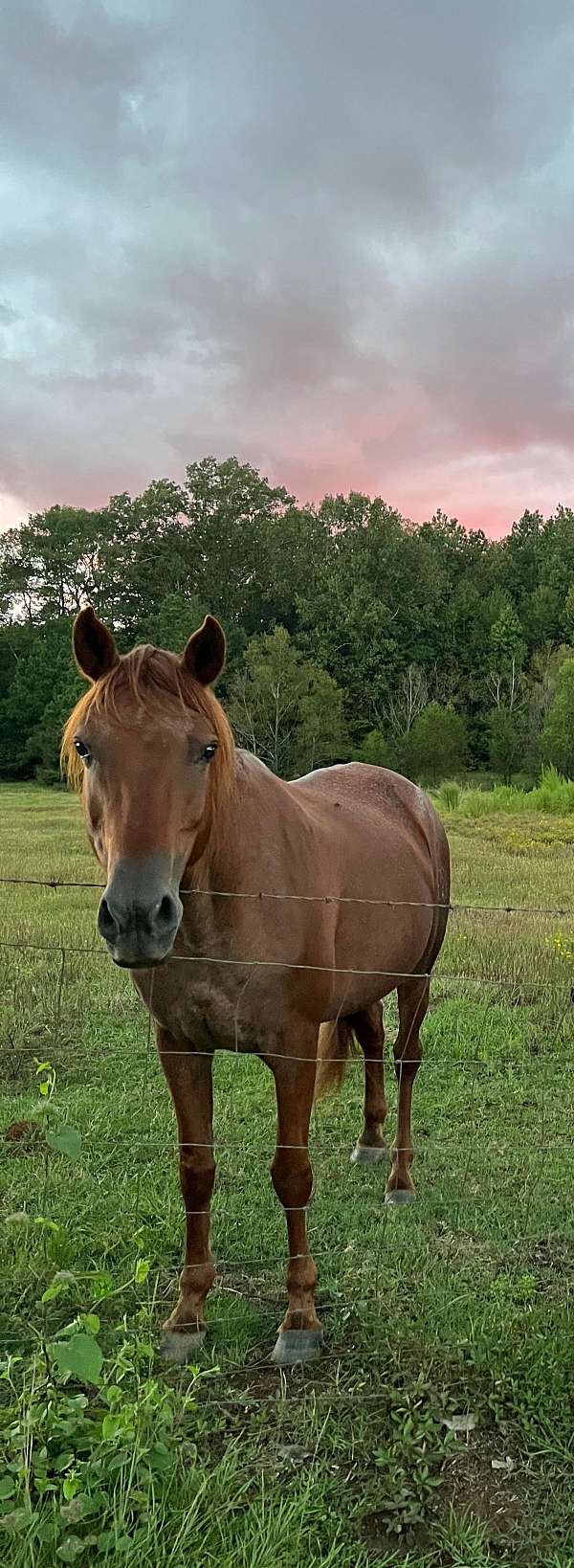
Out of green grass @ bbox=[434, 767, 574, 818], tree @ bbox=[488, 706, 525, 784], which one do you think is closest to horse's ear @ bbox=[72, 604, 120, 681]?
green grass @ bbox=[434, 767, 574, 818]

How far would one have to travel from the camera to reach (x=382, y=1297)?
285 cm

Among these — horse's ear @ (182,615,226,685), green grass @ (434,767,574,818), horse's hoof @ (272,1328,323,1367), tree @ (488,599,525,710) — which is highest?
tree @ (488,599,525,710)

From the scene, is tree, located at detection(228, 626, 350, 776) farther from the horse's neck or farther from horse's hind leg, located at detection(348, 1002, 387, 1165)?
the horse's neck

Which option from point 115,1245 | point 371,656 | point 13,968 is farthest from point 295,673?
point 115,1245

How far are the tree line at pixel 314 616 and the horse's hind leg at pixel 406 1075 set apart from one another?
28059 millimetres

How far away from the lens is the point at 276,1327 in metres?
2.77

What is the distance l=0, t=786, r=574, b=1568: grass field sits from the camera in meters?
1.89

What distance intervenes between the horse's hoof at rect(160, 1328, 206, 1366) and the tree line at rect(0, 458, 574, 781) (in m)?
29.5

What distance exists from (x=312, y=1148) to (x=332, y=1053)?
668mm

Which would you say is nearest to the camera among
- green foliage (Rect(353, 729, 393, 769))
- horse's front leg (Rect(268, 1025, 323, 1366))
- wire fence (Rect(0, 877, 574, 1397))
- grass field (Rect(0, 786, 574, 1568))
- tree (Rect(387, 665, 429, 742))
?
grass field (Rect(0, 786, 574, 1568))

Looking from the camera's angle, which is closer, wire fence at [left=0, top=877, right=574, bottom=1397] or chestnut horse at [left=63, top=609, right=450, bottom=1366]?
chestnut horse at [left=63, top=609, right=450, bottom=1366]

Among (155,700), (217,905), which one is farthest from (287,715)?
(155,700)

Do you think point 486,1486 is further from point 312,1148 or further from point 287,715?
point 287,715

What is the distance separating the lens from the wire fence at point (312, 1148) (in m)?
2.89
